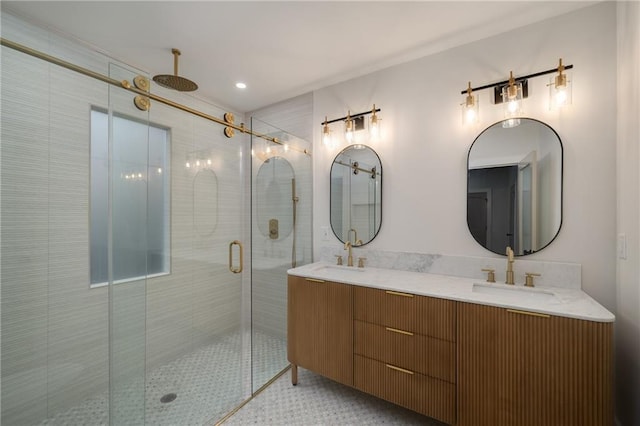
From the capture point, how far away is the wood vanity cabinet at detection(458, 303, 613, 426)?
1.15 metres

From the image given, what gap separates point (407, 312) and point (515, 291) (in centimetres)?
70

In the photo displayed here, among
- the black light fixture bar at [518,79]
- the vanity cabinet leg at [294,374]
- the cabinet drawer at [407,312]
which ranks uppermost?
the black light fixture bar at [518,79]

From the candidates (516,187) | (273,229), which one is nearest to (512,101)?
(516,187)

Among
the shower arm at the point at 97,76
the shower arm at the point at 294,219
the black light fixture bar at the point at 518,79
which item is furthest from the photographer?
the shower arm at the point at 294,219

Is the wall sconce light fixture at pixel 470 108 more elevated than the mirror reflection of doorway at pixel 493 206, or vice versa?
the wall sconce light fixture at pixel 470 108

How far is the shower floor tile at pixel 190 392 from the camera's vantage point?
4.90 feet

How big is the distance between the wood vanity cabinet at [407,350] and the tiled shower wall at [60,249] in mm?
1255

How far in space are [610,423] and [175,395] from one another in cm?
230

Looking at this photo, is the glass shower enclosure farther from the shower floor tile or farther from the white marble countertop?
the white marble countertop

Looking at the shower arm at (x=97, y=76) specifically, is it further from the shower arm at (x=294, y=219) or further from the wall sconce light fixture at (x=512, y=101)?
the wall sconce light fixture at (x=512, y=101)

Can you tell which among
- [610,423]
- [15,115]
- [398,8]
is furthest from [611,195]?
[15,115]

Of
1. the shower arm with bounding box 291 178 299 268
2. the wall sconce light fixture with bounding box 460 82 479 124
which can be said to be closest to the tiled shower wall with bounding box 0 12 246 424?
the shower arm with bounding box 291 178 299 268

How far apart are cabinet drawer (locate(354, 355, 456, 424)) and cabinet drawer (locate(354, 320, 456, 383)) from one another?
0.04 meters

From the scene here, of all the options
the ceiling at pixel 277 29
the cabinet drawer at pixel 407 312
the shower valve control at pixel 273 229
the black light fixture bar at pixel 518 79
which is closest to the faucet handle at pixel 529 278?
the cabinet drawer at pixel 407 312
